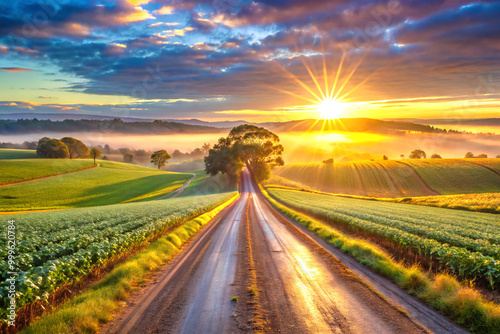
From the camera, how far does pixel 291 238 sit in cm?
1797

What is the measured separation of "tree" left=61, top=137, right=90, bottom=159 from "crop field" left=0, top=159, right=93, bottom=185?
131 ft

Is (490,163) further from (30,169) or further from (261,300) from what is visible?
(30,169)

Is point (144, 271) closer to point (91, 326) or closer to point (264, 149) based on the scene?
point (91, 326)

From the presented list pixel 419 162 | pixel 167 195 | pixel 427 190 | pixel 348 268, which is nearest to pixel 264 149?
pixel 167 195

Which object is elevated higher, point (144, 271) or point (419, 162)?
point (419, 162)

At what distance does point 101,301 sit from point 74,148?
14591 cm

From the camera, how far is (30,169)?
244ft

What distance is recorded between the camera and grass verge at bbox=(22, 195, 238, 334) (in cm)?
655

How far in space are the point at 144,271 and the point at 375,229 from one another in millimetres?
13338

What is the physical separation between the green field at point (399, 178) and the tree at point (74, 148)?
99.3 m

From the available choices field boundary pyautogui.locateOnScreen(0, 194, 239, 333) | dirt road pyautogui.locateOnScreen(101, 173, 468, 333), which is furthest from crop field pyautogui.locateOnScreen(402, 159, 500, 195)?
field boundary pyautogui.locateOnScreen(0, 194, 239, 333)

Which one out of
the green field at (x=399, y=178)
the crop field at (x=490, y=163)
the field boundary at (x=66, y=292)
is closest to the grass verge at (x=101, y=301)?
the field boundary at (x=66, y=292)

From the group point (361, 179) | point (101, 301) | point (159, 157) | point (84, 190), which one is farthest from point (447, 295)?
point (159, 157)

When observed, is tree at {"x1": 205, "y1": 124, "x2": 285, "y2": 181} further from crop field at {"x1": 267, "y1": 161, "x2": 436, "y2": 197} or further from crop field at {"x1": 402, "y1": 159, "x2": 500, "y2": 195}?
crop field at {"x1": 402, "y1": 159, "x2": 500, "y2": 195}
